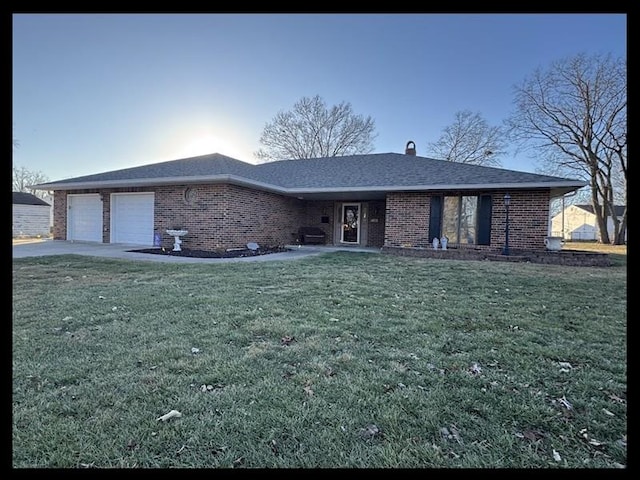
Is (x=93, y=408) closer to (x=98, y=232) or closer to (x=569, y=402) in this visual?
(x=569, y=402)

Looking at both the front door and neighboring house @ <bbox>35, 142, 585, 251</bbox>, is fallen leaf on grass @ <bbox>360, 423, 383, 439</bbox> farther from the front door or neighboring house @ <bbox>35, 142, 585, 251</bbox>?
the front door

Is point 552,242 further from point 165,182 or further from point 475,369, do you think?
point 165,182

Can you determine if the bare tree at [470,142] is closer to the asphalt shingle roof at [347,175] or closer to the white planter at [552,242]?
the asphalt shingle roof at [347,175]

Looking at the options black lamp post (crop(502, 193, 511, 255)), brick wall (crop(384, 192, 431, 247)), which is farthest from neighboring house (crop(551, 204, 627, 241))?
brick wall (crop(384, 192, 431, 247))

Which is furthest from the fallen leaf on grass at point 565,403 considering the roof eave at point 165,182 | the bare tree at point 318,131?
the bare tree at point 318,131

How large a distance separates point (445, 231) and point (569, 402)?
10039 millimetres

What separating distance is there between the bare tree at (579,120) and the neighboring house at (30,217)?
3490cm

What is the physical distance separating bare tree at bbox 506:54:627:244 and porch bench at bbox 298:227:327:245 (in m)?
17.9

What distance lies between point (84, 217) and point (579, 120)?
2927cm

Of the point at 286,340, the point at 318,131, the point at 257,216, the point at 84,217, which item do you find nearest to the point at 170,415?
the point at 286,340

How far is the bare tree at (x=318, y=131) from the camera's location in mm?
27641

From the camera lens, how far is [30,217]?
23.5 metres

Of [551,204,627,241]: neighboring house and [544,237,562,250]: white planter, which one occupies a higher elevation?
[551,204,627,241]: neighboring house

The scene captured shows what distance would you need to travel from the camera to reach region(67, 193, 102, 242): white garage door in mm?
13102
